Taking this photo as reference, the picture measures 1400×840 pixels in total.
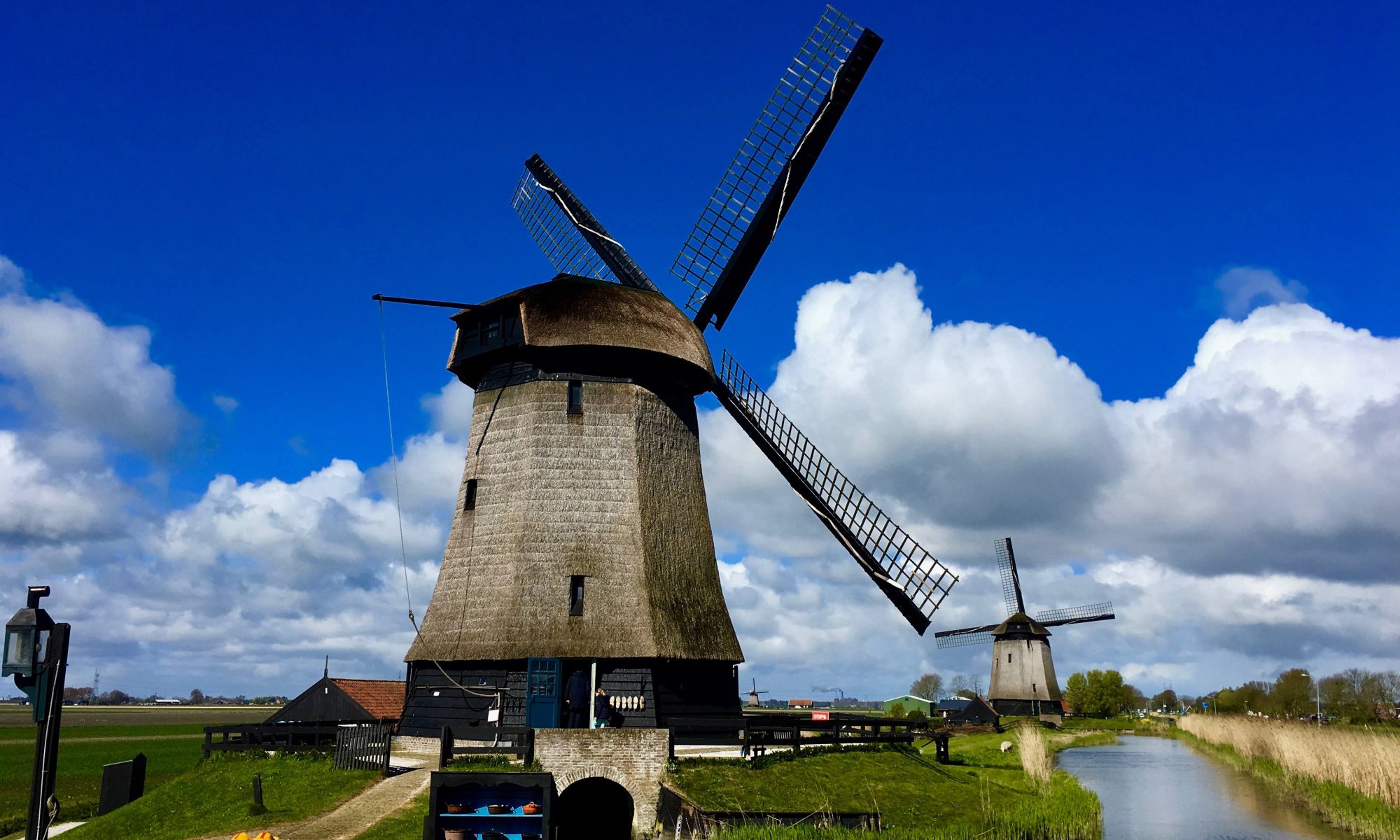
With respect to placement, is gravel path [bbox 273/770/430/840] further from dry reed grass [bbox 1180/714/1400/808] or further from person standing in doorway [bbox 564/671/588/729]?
dry reed grass [bbox 1180/714/1400/808]

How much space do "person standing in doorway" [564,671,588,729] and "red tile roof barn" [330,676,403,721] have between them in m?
13.3

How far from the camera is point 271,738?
63.2 feet

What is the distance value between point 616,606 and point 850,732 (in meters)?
5.24

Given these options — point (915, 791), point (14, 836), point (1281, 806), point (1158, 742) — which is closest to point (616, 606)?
point (915, 791)

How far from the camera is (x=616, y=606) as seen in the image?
737 inches

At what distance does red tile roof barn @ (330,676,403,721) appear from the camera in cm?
3002

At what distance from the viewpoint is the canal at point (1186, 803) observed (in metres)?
20.1

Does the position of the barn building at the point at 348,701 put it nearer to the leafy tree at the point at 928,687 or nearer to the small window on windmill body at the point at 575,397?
the small window on windmill body at the point at 575,397

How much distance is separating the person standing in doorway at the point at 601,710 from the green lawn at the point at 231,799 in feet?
12.4

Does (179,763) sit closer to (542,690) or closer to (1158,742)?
(542,690)

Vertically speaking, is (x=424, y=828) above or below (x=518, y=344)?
below

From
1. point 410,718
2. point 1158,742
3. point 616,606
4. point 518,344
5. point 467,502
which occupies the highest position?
point 518,344

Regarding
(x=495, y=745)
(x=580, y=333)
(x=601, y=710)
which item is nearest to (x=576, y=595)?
(x=601, y=710)

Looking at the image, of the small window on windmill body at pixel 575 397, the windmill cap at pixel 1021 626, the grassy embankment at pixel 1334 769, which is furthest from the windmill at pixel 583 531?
the windmill cap at pixel 1021 626
